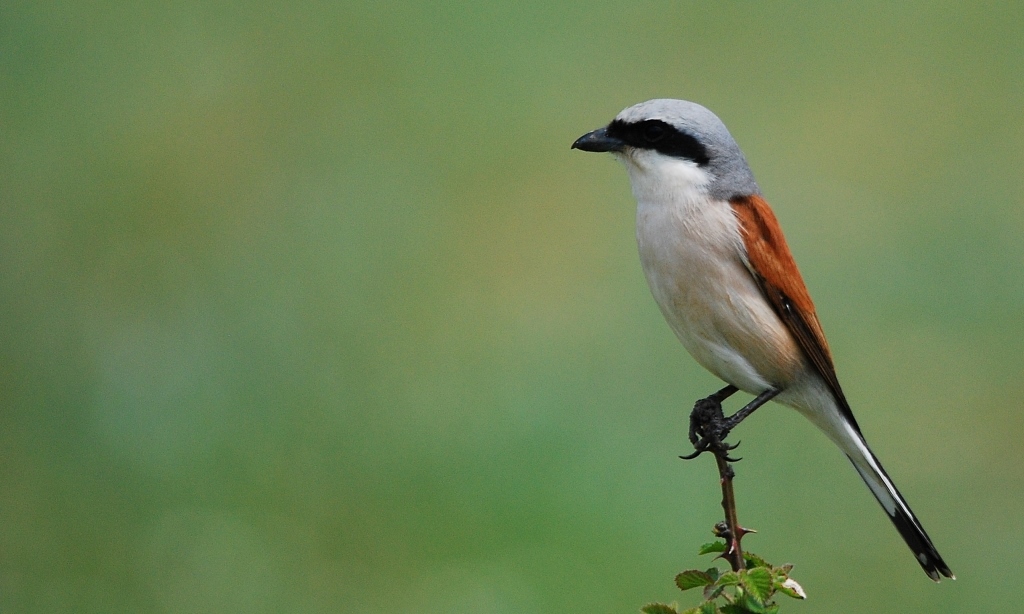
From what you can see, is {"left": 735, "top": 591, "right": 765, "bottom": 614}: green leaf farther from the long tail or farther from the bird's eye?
the bird's eye

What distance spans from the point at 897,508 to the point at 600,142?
1.41 m

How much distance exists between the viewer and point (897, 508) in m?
3.78

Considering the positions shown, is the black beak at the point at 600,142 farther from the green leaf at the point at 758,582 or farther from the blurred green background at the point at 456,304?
the blurred green background at the point at 456,304

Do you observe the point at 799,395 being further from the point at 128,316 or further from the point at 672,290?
the point at 128,316

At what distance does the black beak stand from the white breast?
6cm

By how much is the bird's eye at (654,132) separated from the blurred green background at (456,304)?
2.42 metres

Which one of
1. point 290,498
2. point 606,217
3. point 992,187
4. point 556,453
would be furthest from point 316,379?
point 992,187

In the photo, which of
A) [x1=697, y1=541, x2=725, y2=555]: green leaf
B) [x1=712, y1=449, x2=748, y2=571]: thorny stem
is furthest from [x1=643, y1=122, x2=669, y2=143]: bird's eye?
[x1=697, y1=541, x2=725, y2=555]: green leaf

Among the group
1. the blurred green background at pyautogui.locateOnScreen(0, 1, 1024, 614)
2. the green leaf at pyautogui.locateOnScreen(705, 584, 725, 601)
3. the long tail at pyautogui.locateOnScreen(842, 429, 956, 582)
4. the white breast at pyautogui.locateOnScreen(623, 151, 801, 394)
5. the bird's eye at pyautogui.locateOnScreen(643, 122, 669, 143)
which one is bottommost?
the green leaf at pyautogui.locateOnScreen(705, 584, 725, 601)

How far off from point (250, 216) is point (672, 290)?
16.4ft

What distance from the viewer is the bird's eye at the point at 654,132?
11.8ft

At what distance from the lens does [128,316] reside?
23.2 feet

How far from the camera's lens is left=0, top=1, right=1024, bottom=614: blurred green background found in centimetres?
565

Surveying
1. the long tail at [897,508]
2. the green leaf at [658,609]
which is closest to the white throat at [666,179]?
the long tail at [897,508]
